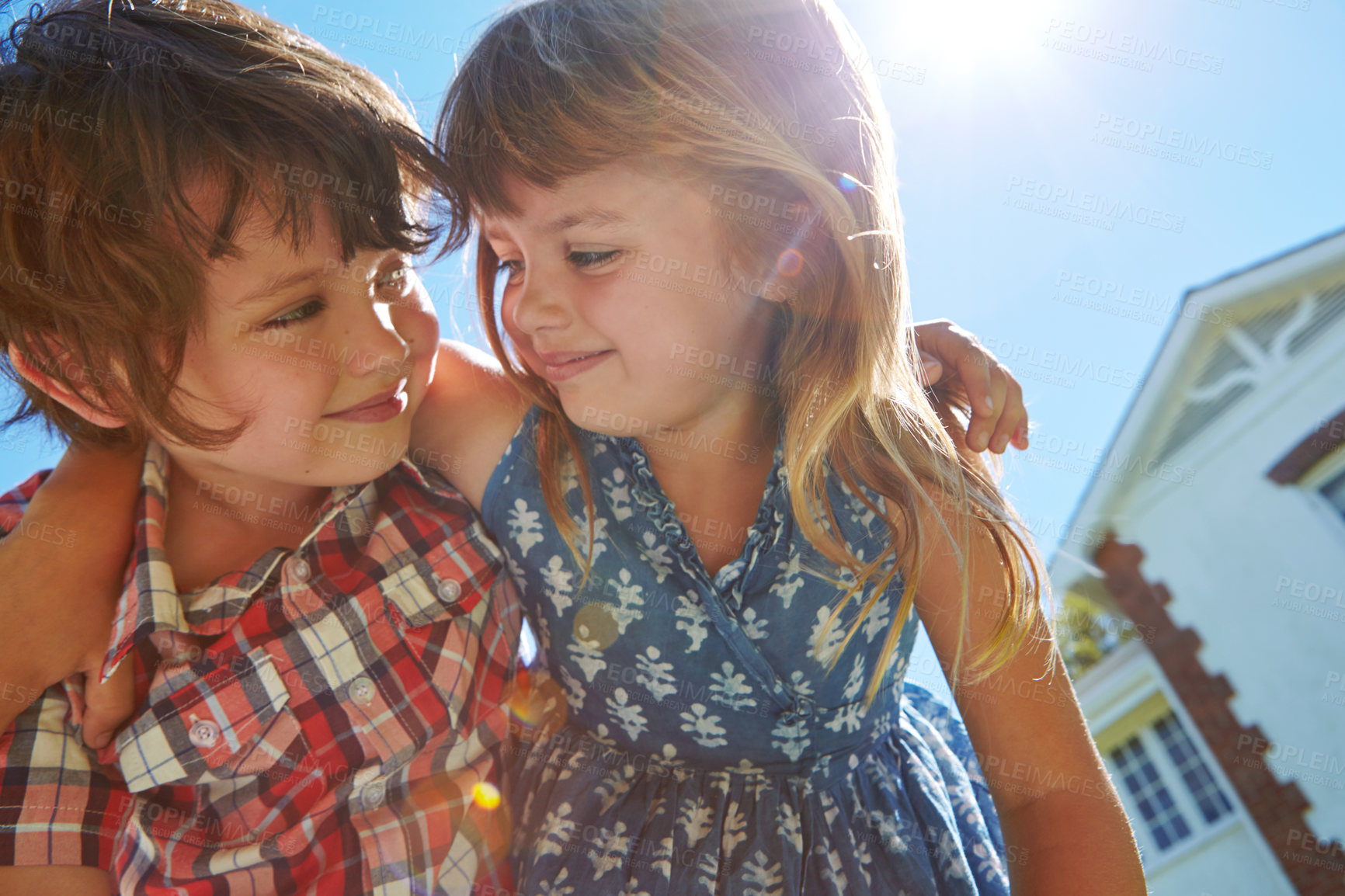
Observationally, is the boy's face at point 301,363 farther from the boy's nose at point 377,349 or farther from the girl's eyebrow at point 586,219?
the girl's eyebrow at point 586,219

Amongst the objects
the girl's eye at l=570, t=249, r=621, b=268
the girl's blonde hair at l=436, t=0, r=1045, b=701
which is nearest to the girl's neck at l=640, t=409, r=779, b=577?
the girl's blonde hair at l=436, t=0, r=1045, b=701

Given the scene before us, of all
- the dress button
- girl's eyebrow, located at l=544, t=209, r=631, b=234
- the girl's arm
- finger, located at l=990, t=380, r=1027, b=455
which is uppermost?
girl's eyebrow, located at l=544, t=209, r=631, b=234

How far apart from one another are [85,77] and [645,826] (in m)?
1.83

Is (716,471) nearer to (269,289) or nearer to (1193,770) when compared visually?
(269,289)

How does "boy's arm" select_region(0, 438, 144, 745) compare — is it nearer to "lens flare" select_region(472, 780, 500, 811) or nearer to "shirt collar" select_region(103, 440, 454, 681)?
"shirt collar" select_region(103, 440, 454, 681)

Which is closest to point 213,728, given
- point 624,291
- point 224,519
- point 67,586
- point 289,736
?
point 289,736

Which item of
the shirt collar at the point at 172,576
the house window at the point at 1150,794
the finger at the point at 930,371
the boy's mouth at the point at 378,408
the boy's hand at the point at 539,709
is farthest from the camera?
the house window at the point at 1150,794

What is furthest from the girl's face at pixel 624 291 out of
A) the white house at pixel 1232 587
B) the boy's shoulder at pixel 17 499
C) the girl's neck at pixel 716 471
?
the white house at pixel 1232 587

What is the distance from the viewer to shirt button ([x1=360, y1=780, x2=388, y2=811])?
1584mm

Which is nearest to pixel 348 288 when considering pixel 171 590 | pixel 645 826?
pixel 171 590

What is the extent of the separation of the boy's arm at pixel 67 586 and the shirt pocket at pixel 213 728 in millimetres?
83

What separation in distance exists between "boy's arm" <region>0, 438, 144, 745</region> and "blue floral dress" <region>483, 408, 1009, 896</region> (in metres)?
0.77

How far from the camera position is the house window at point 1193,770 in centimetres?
650

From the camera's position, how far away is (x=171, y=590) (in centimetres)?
154
